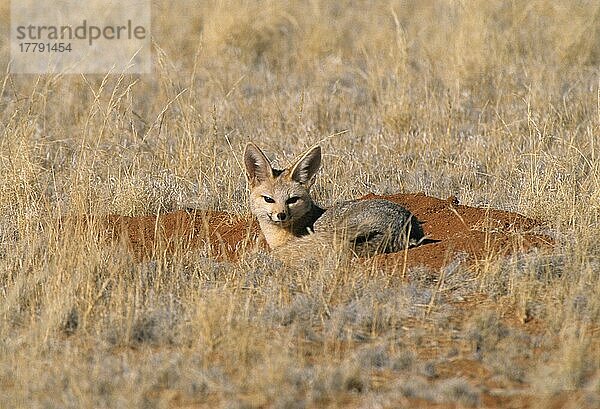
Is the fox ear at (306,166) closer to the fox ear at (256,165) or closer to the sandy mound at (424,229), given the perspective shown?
the fox ear at (256,165)

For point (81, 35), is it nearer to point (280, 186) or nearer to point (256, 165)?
point (256, 165)

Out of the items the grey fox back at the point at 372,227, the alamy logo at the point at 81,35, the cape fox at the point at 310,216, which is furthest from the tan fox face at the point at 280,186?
the alamy logo at the point at 81,35

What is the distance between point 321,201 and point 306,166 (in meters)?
1.49

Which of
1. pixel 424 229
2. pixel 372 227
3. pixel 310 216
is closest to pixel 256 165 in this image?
pixel 310 216

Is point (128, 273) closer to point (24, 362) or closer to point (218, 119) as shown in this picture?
point (24, 362)

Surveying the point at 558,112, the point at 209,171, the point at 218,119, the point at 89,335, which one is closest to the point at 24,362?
the point at 89,335

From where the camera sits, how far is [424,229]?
7.93 meters

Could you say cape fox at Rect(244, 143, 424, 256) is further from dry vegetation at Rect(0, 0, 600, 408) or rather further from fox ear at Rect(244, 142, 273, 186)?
dry vegetation at Rect(0, 0, 600, 408)

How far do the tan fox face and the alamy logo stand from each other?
5.66 meters

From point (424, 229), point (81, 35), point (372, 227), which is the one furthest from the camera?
point (81, 35)

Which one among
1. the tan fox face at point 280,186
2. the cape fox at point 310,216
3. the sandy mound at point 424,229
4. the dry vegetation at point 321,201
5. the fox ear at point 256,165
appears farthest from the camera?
the fox ear at point 256,165

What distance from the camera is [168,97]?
12.3m

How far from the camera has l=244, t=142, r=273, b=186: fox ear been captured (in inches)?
302

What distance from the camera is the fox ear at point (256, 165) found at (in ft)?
25.1
